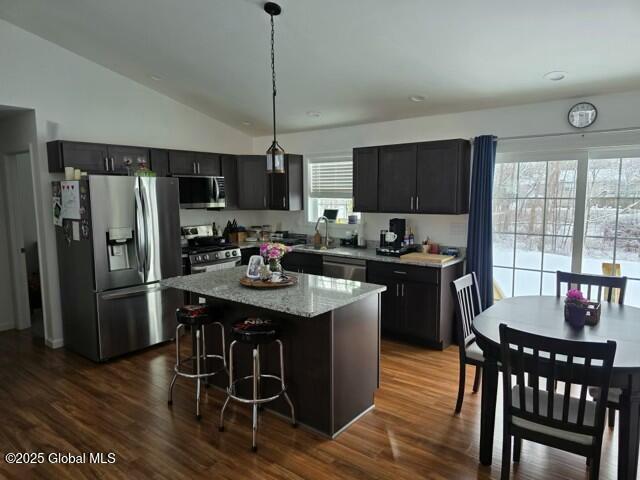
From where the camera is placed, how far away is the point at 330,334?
2678mm

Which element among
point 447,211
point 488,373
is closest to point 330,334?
point 488,373

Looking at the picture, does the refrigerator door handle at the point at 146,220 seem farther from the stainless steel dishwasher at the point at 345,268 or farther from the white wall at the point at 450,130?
the white wall at the point at 450,130

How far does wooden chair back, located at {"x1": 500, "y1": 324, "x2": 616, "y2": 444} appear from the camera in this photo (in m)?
1.86

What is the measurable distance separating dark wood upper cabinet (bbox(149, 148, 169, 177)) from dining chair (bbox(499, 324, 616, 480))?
4.20 metres

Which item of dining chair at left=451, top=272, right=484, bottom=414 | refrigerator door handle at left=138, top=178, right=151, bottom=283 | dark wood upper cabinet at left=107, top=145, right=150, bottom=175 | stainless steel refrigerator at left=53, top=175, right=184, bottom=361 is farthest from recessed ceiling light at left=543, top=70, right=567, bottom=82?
dark wood upper cabinet at left=107, top=145, right=150, bottom=175

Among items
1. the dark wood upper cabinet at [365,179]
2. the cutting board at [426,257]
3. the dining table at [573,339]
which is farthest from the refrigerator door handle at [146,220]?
the dining table at [573,339]

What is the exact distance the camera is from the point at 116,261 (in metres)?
4.09

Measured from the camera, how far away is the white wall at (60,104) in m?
4.06

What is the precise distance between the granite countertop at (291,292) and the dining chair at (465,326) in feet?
1.78

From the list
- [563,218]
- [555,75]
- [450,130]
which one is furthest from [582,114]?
[450,130]

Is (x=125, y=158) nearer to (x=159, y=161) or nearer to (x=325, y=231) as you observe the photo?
(x=159, y=161)

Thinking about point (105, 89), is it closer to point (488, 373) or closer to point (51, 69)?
point (51, 69)

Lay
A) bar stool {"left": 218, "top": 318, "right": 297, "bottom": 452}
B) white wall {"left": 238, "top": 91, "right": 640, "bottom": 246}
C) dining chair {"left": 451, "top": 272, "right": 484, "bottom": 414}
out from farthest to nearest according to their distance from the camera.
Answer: white wall {"left": 238, "top": 91, "right": 640, "bottom": 246} < dining chair {"left": 451, "top": 272, "right": 484, "bottom": 414} < bar stool {"left": 218, "top": 318, "right": 297, "bottom": 452}

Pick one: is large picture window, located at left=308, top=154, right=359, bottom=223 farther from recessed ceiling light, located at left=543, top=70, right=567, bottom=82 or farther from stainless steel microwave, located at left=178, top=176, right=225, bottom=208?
recessed ceiling light, located at left=543, top=70, right=567, bottom=82
